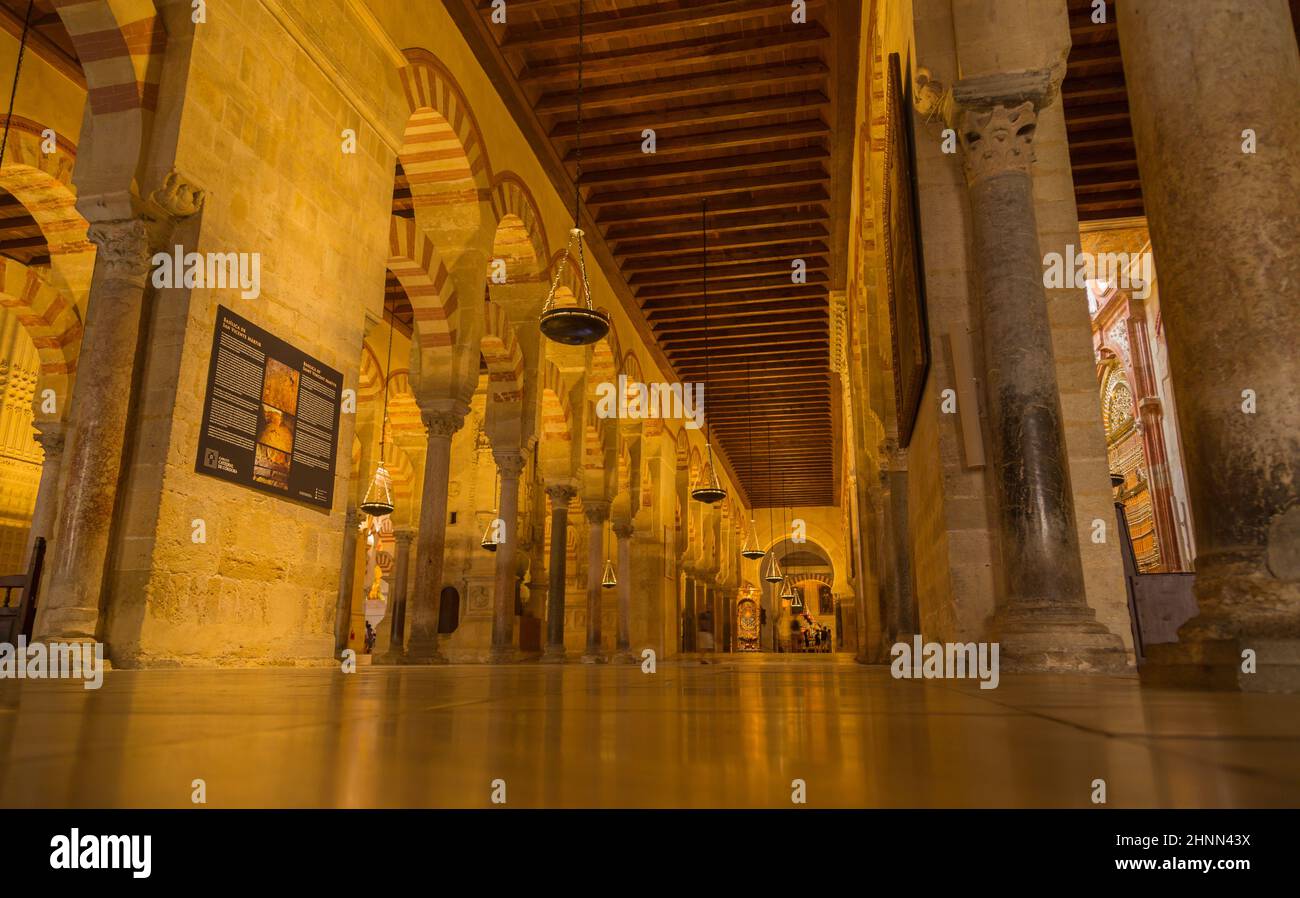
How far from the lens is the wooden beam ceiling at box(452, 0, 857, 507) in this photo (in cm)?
802

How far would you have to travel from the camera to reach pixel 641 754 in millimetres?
911

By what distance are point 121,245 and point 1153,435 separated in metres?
14.2

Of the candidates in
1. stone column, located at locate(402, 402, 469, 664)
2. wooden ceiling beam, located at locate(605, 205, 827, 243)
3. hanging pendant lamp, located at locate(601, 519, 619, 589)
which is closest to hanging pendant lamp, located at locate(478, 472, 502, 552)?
stone column, located at locate(402, 402, 469, 664)

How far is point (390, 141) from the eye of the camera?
21.3ft

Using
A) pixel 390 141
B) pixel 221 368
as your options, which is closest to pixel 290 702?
pixel 221 368

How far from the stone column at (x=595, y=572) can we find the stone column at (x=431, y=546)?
4406 millimetres

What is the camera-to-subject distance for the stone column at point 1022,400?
3473 mm

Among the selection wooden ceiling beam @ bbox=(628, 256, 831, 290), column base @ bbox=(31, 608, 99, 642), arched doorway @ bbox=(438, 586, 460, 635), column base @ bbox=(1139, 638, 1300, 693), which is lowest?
column base @ bbox=(1139, 638, 1300, 693)

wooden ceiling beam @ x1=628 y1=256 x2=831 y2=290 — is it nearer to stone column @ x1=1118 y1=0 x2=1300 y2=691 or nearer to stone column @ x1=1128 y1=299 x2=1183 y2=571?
stone column @ x1=1128 y1=299 x2=1183 y2=571

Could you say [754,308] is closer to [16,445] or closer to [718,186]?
[718,186]

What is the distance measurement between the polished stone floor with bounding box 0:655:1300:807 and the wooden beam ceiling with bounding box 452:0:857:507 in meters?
7.54

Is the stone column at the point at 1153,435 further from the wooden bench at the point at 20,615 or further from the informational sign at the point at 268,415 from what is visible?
the wooden bench at the point at 20,615
